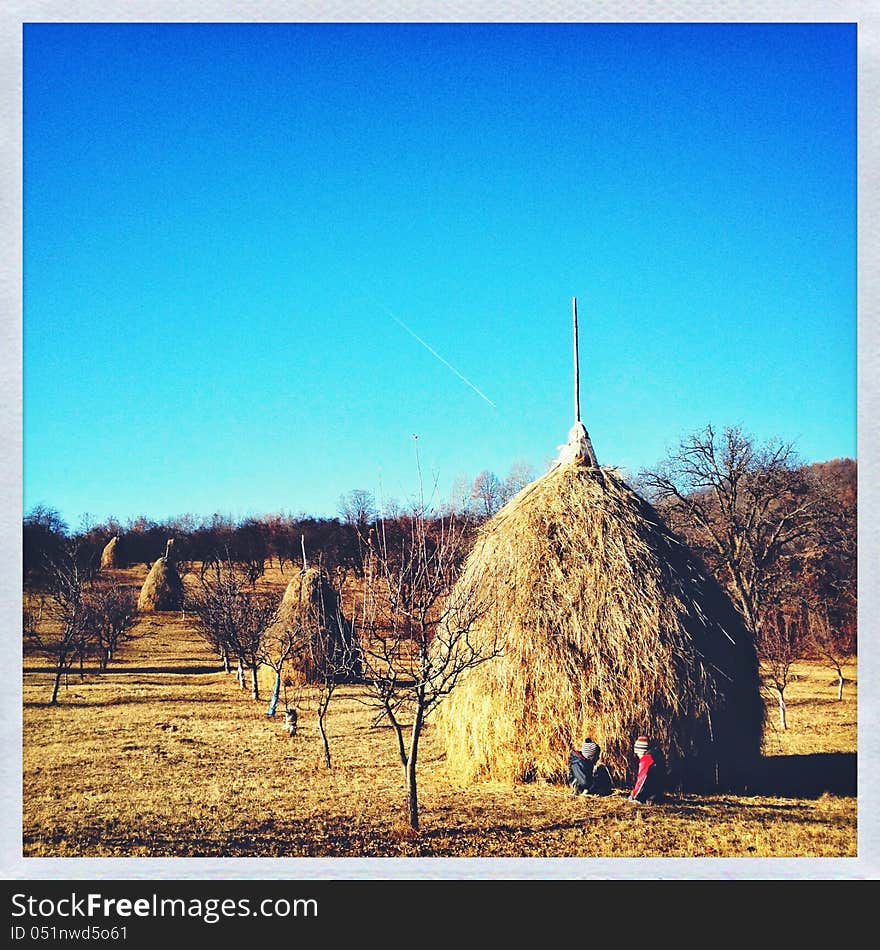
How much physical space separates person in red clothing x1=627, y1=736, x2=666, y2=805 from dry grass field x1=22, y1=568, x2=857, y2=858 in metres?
0.15

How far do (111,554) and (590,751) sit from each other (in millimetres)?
38075

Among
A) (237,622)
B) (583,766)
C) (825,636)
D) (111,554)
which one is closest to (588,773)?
(583,766)

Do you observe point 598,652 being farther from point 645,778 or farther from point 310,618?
point 310,618

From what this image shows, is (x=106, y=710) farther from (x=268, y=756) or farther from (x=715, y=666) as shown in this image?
(x=715, y=666)

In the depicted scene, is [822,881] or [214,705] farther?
[214,705]

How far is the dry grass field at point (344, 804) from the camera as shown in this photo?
8.27 meters

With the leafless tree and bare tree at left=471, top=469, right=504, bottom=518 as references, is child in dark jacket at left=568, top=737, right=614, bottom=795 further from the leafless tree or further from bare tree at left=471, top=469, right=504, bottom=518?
the leafless tree

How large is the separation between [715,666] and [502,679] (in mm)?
2632

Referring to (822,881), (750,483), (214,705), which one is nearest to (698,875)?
(822,881)

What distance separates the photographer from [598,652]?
9820 millimetres

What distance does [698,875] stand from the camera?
21.9 feet

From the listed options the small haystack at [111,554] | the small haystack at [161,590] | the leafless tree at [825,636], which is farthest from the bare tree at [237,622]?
the small haystack at [111,554]

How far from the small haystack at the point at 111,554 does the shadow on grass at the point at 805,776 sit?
36.8 meters

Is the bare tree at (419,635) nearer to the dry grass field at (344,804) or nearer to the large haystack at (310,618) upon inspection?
the dry grass field at (344,804)
